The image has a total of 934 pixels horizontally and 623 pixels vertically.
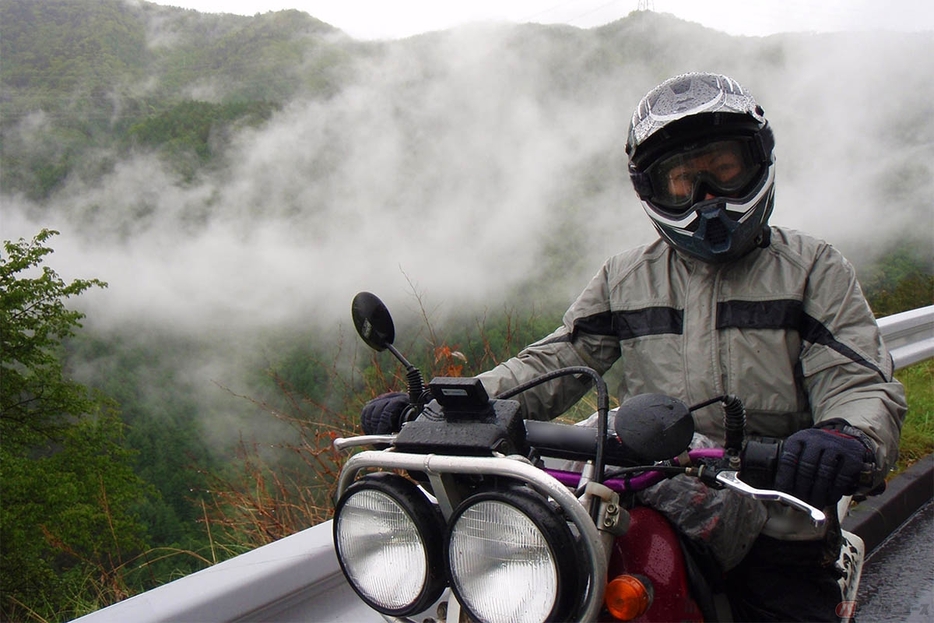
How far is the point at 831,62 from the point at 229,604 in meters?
55.4

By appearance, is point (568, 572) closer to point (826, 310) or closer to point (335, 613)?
point (826, 310)

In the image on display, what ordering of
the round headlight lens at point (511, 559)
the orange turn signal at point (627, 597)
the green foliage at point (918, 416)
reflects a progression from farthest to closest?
the green foliage at point (918, 416) < the orange turn signal at point (627, 597) < the round headlight lens at point (511, 559)

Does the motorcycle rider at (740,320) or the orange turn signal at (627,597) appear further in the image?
the motorcycle rider at (740,320)

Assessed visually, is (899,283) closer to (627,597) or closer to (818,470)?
(818,470)

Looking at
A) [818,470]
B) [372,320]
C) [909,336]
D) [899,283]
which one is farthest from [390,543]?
[899,283]

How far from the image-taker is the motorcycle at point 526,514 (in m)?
1.02

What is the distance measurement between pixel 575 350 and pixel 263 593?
1137 millimetres

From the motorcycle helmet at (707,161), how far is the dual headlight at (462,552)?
1085 mm

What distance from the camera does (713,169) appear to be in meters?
1.93

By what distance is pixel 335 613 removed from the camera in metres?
2.11

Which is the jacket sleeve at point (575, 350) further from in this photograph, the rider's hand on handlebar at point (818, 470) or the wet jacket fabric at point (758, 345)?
the rider's hand on handlebar at point (818, 470)

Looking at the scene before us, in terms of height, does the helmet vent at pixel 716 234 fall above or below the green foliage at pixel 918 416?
above

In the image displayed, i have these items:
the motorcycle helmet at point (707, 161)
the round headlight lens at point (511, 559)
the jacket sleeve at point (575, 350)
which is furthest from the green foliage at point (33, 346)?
the round headlight lens at point (511, 559)

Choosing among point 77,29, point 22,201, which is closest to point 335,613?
point 22,201
